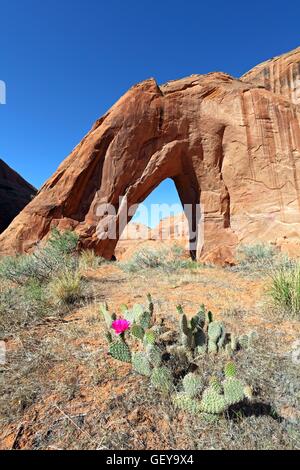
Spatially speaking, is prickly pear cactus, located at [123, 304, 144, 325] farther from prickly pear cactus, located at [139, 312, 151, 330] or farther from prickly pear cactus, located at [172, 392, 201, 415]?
prickly pear cactus, located at [172, 392, 201, 415]

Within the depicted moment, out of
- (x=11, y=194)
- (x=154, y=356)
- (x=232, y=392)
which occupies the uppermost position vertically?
(x=11, y=194)

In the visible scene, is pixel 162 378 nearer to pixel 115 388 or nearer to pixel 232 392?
pixel 115 388

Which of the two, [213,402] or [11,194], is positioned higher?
[11,194]

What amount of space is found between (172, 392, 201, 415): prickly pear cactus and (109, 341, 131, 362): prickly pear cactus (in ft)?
1.58

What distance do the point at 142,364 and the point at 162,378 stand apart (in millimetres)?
197

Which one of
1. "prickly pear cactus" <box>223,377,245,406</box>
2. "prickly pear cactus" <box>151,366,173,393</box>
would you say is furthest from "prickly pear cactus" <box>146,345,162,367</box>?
"prickly pear cactus" <box>223,377,245,406</box>

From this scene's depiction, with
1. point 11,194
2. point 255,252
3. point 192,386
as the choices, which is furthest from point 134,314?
point 11,194

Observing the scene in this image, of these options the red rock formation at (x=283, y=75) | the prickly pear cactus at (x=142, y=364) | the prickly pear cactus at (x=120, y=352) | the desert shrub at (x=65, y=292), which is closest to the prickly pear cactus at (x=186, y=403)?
the prickly pear cactus at (x=142, y=364)

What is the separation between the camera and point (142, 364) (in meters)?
2.07

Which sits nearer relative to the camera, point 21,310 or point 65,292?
point 21,310

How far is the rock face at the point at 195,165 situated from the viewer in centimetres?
1012

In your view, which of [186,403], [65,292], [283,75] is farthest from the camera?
[283,75]

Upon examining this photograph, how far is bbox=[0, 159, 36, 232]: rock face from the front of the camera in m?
18.8

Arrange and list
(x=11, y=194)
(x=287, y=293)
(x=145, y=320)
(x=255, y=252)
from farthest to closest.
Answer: (x=11, y=194) → (x=255, y=252) → (x=287, y=293) → (x=145, y=320)
